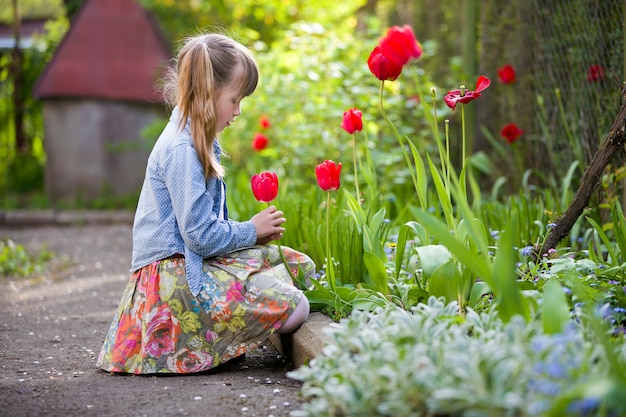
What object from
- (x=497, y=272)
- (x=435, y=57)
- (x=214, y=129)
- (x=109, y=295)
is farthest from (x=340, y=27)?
(x=497, y=272)

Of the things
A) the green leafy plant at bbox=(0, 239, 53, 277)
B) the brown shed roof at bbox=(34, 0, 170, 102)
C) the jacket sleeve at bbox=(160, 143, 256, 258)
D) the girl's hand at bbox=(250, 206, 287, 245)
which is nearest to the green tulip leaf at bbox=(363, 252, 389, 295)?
the girl's hand at bbox=(250, 206, 287, 245)

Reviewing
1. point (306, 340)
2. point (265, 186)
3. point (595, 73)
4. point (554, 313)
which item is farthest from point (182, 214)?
point (595, 73)

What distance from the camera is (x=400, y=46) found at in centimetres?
234

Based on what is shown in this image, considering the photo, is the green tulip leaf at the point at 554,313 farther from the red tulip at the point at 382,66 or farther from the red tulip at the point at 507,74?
the red tulip at the point at 507,74

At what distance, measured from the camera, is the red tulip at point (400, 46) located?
233 cm

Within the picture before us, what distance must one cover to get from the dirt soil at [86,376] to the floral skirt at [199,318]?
0.06 meters

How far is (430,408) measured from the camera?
1.52 meters

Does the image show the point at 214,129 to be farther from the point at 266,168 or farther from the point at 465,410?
the point at 266,168

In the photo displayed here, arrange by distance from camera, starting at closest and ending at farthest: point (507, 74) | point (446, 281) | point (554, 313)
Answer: point (554, 313) → point (446, 281) → point (507, 74)

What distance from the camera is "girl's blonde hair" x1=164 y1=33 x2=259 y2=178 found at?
2486 mm

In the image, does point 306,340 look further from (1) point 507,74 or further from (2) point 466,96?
(1) point 507,74

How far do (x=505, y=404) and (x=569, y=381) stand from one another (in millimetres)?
141

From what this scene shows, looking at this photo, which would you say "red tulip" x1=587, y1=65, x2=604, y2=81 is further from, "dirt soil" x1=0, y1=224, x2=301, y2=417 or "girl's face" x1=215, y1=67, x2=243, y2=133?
"dirt soil" x1=0, y1=224, x2=301, y2=417

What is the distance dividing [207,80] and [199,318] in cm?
76
